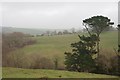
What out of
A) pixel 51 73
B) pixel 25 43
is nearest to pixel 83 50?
pixel 51 73

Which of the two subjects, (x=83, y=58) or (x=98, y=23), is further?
(x=98, y=23)

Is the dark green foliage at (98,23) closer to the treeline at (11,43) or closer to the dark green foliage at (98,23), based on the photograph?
the dark green foliage at (98,23)

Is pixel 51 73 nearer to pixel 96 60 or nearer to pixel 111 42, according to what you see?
pixel 96 60

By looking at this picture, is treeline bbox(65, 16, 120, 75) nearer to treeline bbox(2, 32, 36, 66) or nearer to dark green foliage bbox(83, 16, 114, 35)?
dark green foliage bbox(83, 16, 114, 35)

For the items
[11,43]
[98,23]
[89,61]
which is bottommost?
[89,61]

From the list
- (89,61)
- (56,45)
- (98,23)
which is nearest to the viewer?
(89,61)

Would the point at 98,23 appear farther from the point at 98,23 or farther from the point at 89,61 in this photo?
the point at 89,61

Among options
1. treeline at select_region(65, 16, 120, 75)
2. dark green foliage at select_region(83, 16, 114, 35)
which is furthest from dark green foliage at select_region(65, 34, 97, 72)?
dark green foliage at select_region(83, 16, 114, 35)

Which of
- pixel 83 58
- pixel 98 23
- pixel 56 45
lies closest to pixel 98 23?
pixel 98 23

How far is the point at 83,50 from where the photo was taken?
28516 millimetres

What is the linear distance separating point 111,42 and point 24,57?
1933cm

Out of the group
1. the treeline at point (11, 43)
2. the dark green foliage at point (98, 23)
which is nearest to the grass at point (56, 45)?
the treeline at point (11, 43)

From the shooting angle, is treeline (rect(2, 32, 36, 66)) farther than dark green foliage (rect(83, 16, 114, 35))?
Yes

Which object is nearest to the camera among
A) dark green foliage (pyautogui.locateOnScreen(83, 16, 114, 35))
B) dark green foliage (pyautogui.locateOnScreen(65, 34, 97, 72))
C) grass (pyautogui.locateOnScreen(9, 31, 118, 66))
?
dark green foliage (pyautogui.locateOnScreen(65, 34, 97, 72))
